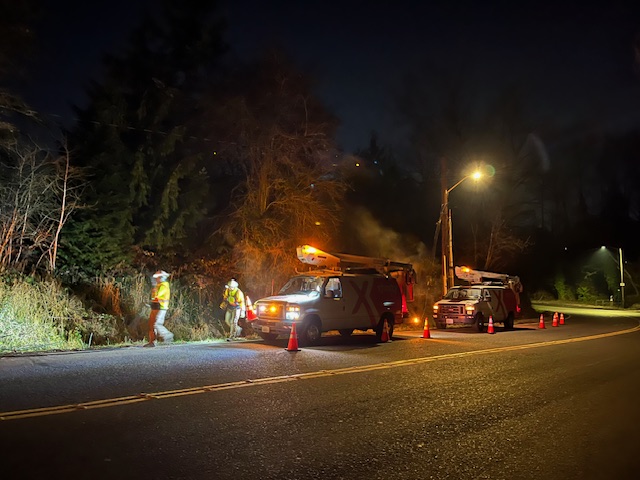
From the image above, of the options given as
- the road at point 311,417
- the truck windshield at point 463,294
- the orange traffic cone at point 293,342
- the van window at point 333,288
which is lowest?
the road at point 311,417

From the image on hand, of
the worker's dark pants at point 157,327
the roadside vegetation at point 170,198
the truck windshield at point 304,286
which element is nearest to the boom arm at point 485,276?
the roadside vegetation at point 170,198

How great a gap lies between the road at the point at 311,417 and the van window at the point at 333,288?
10.8ft

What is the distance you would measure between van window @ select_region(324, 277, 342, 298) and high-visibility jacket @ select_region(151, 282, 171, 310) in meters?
4.20

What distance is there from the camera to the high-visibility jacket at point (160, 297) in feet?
45.6

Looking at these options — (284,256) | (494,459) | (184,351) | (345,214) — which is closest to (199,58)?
(284,256)

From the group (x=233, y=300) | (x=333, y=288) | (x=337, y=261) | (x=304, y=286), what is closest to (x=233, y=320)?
(x=233, y=300)

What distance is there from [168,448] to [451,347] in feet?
35.6

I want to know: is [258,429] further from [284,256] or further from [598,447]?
[284,256]

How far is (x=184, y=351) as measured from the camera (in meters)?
12.8

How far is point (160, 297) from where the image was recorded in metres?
14.0

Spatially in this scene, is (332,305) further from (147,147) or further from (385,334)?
(147,147)

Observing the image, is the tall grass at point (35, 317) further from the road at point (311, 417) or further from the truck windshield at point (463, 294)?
the truck windshield at point (463, 294)

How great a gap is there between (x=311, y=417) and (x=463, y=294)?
17223 millimetres

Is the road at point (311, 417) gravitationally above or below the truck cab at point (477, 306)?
below
